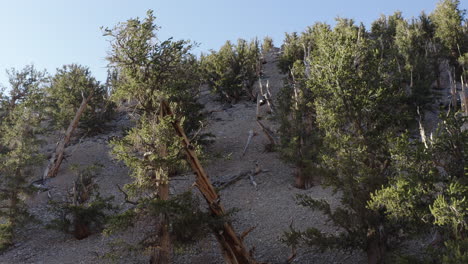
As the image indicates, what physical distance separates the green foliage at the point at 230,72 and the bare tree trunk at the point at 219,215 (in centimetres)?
2281

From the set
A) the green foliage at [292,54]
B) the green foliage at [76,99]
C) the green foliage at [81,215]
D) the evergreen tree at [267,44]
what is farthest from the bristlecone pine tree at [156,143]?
the evergreen tree at [267,44]

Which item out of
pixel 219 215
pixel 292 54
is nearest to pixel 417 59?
pixel 292 54

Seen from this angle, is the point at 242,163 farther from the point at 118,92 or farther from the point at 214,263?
the point at 118,92

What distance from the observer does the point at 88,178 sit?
1886 cm

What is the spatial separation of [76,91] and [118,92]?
20.3m

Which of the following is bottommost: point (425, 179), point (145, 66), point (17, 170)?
point (425, 179)

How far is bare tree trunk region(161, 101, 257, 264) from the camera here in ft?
38.2

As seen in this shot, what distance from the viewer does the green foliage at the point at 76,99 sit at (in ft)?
96.1

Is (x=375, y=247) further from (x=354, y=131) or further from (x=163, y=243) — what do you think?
(x=163, y=243)

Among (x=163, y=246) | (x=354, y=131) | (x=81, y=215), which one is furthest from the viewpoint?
(x=81, y=215)

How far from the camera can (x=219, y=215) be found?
11555 mm

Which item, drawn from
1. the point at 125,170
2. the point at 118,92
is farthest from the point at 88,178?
the point at 118,92

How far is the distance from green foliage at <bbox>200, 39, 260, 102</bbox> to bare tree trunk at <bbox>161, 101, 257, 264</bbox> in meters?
22.8

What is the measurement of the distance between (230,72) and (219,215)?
2486 cm
